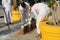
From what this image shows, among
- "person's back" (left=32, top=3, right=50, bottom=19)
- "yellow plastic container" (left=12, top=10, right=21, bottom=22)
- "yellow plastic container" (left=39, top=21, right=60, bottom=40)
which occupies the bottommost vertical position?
"yellow plastic container" (left=12, top=10, right=21, bottom=22)

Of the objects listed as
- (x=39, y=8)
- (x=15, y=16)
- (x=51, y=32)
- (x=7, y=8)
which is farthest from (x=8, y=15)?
(x=51, y=32)

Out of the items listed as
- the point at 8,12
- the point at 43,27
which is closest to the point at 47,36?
the point at 43,27

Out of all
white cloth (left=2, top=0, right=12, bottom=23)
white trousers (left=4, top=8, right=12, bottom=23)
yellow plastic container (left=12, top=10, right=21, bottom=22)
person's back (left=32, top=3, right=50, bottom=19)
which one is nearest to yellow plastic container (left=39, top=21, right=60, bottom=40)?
person's back (left=32, top=3, right=50, bottom=19)

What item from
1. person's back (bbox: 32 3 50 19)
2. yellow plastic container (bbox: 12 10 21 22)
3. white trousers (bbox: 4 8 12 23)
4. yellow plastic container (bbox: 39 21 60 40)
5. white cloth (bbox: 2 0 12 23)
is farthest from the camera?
yellow plastic container (bbox: 12 10 21 22)

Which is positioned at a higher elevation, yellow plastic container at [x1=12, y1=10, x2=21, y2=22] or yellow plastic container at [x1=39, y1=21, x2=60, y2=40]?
yellow plastic container at [x1=39, y1=21, x2=60, y2=40]

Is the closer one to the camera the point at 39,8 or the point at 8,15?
the point at 39,8

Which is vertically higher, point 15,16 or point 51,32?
point 51,32

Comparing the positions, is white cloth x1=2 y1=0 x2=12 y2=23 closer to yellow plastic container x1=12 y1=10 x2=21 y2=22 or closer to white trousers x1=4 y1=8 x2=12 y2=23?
white trousers x1=4 y1=8 x2=12 y2=23

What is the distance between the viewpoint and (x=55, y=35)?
205 inches

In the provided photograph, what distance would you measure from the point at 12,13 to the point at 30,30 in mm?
2741

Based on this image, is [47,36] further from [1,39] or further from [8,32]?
[8,32]

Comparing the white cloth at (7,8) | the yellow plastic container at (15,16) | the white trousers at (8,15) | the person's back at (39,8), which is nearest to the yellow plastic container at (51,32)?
the person's back at (39,8)

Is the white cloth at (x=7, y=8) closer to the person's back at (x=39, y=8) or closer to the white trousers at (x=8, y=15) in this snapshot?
the white trousers at (x=8, y=15)

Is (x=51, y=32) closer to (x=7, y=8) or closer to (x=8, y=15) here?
(x=7, y=8)
